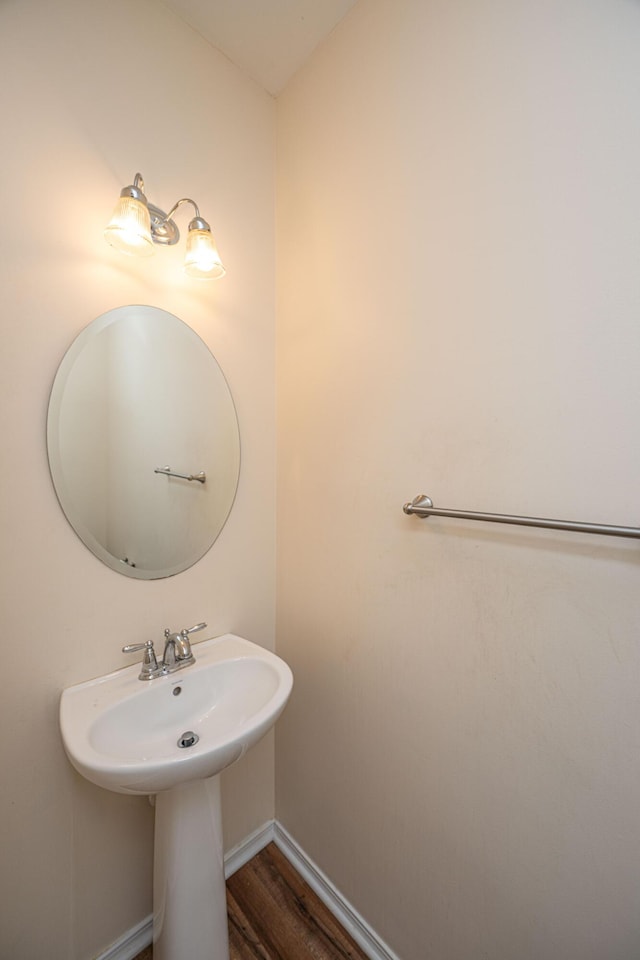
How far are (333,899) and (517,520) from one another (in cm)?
136

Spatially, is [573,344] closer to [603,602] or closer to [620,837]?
[603,602]

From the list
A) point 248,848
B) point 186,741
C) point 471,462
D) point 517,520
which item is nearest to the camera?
point 517,520

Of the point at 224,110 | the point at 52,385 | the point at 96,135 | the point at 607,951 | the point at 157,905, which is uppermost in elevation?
the point at 224,110

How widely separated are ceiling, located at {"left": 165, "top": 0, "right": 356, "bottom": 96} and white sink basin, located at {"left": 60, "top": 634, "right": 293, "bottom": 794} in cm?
187

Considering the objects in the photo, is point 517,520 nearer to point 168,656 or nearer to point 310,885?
point 168,656

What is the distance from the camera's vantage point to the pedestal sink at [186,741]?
85 centimetres

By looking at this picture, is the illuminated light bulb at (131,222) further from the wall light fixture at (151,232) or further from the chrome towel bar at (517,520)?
the chrome towel bar at (517,520)

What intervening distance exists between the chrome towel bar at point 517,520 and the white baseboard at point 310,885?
1.22m

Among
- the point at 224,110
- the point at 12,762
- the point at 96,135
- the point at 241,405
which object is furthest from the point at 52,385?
the point at 224,110

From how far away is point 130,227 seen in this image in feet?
3.01

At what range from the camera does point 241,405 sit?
4.35 ft

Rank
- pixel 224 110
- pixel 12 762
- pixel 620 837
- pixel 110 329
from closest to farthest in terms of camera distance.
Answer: pixel 620 837, pixel 12 762, pixel 110 329, pixel 224 110

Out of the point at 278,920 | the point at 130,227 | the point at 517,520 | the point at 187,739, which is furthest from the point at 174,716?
the point at 130,227

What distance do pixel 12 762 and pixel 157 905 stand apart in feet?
1.73
